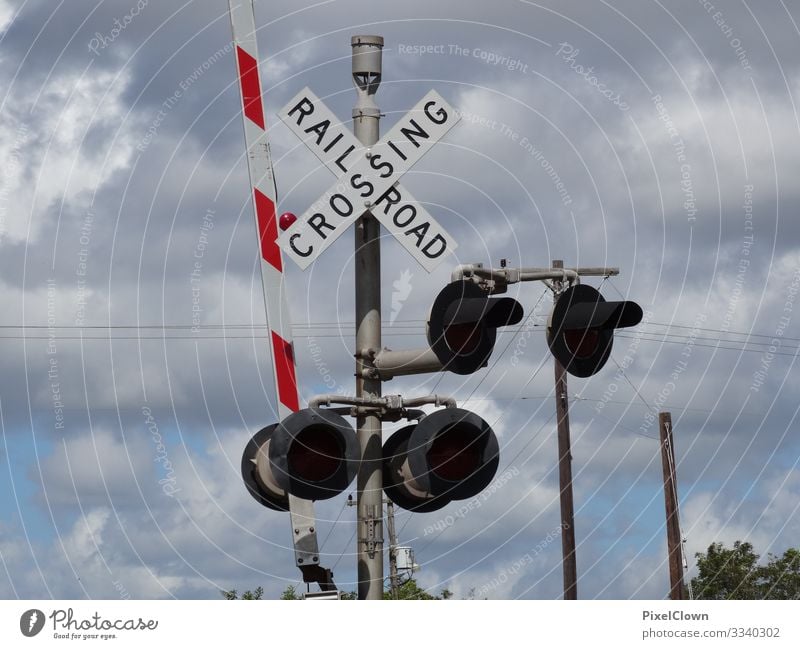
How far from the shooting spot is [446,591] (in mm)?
31828

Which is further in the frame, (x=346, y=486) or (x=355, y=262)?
(x=355, y=262)

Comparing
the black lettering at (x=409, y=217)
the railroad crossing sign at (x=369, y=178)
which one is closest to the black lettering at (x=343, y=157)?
the railroad crossing sign at (x=369, y=178)

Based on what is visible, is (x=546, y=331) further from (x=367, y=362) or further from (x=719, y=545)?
(x=719, y=545)

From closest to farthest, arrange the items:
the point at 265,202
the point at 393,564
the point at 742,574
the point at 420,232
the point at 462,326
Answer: the point at 462,326 < the point at 420,232 < the point at 265,202 < the point at 393,564 < the point at 742,574

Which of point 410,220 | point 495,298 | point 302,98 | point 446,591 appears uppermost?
point 302,98

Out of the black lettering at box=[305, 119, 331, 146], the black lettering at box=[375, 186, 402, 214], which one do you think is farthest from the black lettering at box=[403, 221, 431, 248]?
the black lettering at box=[305, 119, 331, 146]

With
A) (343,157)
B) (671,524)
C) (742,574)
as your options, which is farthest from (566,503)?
(343,157)

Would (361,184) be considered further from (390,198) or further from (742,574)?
(742,574)

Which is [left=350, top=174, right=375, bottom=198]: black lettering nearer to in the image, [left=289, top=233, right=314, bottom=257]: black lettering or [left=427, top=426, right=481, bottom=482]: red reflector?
[left=289, top=233, right=314, bottom=257]: black lettering

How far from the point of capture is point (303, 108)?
27.7 ft

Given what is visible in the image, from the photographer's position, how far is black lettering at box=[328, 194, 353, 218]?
27.3 feet

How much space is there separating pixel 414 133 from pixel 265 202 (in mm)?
1005
